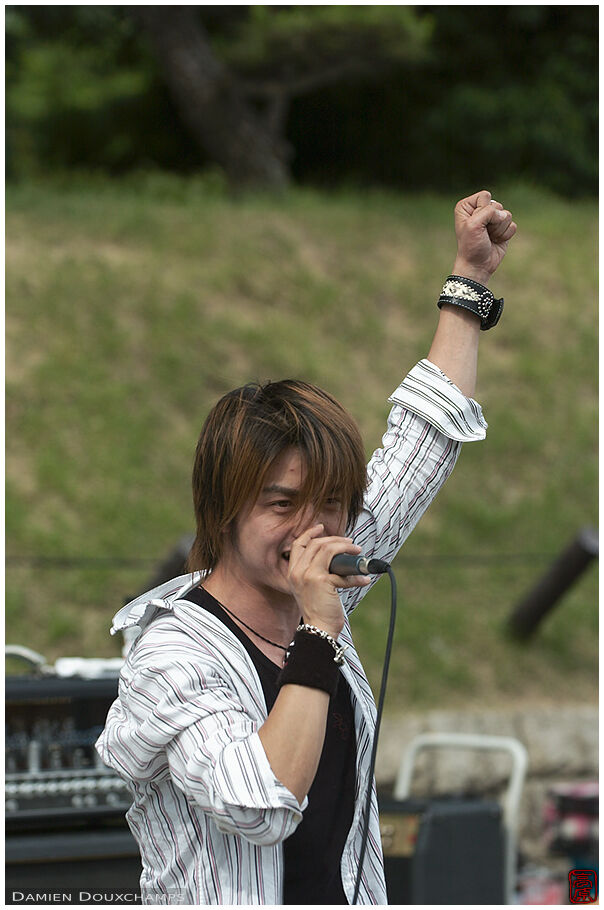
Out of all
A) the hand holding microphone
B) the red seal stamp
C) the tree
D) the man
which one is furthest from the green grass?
the hand holding microphone

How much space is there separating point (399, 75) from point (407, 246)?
3.23 metres

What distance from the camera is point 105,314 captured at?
6.96m

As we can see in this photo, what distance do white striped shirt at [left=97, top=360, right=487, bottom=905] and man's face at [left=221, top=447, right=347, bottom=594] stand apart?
0.31ft

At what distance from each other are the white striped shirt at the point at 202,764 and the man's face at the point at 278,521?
0.09 metres

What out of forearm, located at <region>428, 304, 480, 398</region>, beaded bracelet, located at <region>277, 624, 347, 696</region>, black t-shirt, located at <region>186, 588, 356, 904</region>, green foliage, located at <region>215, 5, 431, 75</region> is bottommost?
black t-shirt, located at <region>186, 588, 356, 904</region>

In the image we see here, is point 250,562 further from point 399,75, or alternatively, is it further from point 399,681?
point 399,75

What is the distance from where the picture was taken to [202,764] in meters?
1.19

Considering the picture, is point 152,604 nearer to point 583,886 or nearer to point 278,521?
point 278,521

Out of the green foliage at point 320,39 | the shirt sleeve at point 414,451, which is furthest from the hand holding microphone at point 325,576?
the green foliage at point 320,39

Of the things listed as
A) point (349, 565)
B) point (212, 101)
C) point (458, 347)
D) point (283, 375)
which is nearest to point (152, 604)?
point (349, 565)

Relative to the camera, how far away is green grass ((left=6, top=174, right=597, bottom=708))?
582cm

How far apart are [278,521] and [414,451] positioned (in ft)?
1.17

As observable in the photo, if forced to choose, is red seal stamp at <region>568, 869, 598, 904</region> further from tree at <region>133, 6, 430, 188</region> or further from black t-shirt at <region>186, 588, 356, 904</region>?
tree at <region>133, 6, 430, 188</region>

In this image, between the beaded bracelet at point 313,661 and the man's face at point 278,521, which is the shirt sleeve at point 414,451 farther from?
the beaded bracelet at point 313,661
